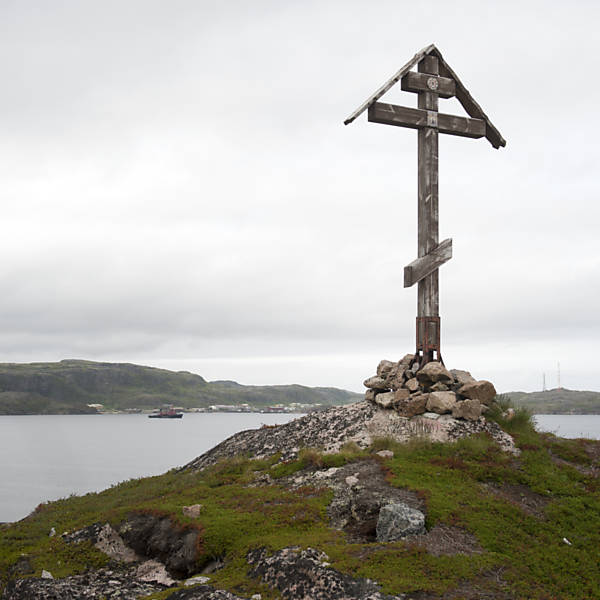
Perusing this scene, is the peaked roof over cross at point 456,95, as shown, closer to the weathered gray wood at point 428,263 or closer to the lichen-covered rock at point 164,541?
the weathered gray wood at point 428,263

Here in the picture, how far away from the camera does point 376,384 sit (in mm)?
19672

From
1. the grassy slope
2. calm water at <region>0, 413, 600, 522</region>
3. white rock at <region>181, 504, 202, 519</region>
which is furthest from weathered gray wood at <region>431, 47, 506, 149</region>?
white rock at <region>181, 504, 202, 519</region>

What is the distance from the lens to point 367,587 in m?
8.74

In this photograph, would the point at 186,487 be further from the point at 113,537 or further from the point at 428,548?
the point at 428,548

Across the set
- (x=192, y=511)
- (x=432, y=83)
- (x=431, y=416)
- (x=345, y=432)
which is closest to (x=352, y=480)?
(x=192, y=511)

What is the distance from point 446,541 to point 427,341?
9018mm

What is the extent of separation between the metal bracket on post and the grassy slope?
135 inches

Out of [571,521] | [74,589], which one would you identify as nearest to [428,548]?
[571,521]

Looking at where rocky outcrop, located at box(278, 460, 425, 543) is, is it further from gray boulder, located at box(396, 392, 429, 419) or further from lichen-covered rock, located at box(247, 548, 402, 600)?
gray boulder, located at box(396, 392, 429, 419)

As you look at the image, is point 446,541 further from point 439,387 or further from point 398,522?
point 439,387

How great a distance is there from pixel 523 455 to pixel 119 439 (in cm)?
12587

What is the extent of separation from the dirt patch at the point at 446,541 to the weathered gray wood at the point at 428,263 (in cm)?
954

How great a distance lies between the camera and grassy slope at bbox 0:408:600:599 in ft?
31.2

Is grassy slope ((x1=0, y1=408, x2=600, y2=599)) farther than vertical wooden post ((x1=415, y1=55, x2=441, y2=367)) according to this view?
No
